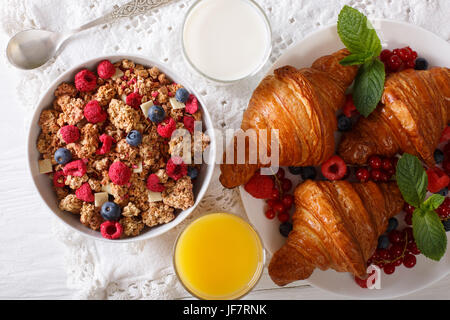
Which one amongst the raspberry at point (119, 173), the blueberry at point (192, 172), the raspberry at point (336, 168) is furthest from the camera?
the raspberry at point (336, 168)

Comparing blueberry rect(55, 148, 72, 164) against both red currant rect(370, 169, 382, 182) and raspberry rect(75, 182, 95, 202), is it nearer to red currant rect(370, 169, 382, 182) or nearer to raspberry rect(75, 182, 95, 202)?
raspberry rect(75, 182, 95, 202)

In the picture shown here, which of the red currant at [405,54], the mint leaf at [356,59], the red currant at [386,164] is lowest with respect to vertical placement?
the red currant at [386,164]

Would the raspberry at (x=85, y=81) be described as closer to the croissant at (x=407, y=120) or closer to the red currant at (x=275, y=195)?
the red currant at (x=275, y=195)

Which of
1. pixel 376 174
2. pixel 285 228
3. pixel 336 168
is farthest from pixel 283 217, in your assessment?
pixel 376 174

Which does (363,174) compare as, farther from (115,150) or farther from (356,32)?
(115,150)

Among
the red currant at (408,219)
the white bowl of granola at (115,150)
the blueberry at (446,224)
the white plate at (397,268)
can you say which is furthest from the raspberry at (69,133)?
the blueberry at (446,224)

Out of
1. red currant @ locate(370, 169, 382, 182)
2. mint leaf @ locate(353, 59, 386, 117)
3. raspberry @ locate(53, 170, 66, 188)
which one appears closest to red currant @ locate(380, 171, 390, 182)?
red currant @ locate(370, 169, 382, 182)
